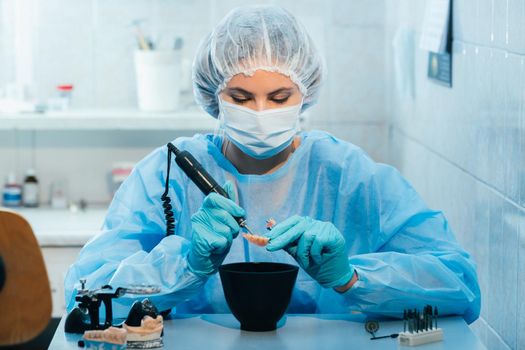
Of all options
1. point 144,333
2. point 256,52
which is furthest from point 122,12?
point 144,333

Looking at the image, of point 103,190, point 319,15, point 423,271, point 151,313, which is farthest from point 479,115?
point 103,190

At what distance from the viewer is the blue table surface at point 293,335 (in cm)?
162

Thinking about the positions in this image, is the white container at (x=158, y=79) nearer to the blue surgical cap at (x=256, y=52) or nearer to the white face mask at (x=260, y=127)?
the blue surgical cap at (x=256, y=52)

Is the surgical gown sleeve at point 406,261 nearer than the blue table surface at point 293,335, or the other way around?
the blue table surface at point 293,335

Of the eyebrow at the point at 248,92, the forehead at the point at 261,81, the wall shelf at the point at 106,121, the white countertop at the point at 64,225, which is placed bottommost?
the white countertop at the point at 64,225

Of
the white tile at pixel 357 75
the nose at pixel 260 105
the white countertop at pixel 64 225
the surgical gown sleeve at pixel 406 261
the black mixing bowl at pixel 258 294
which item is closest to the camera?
the black mixing bowl at pixel 258 294

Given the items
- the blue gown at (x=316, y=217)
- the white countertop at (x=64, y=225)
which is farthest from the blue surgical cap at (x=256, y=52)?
the white countertop at (x=64, y=225)

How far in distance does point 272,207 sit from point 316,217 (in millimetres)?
98

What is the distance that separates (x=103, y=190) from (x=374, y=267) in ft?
6.99

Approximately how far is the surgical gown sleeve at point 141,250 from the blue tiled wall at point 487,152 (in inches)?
27.1

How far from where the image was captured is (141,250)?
1.98 m

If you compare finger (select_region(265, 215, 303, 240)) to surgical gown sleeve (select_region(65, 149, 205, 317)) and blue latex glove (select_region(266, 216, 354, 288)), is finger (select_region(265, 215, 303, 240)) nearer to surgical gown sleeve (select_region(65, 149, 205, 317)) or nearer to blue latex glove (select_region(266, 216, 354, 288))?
blue latex glove (select_region(266, 216, 354, 288))

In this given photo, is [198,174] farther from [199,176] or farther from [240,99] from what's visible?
[240,99]

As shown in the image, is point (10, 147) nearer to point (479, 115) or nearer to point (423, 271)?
point (479, 115)
